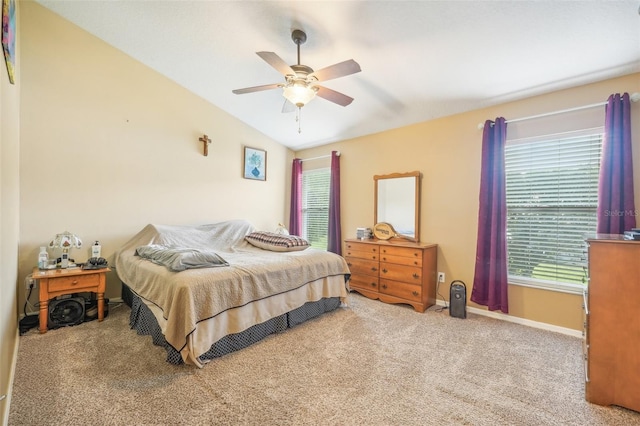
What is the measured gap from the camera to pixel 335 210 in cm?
452

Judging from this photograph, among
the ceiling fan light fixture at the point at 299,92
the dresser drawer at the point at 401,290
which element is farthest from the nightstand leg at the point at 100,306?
the dresser drawer at the point at 401,290

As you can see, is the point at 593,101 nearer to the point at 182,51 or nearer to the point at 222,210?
the point at 182,51

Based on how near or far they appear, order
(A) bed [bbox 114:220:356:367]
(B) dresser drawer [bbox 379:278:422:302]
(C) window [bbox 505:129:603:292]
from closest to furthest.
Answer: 1. (A) bed [bbox 114:220:356:367]
2. (C) window [bbox 505:129:603:292]
3. (B) dresser drawer [bbox 379:278:422:302]

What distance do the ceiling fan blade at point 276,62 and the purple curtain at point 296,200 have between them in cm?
289

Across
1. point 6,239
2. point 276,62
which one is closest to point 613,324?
point 276,62

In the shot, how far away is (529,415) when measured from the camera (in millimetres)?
1583

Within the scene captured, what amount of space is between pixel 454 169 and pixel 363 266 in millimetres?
1684

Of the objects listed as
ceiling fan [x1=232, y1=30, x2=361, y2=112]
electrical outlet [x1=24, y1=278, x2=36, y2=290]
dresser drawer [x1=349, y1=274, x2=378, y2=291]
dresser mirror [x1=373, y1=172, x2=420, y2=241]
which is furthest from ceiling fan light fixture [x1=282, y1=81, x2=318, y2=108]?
electrical outlet [x1=24, y1=278, x2=36, y2=290]

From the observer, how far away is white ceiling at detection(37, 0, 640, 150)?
2033 mm

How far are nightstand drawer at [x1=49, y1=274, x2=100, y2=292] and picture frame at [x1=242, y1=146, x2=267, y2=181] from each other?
247 centimetres

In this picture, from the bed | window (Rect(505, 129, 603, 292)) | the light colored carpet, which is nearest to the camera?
the light colored carpet

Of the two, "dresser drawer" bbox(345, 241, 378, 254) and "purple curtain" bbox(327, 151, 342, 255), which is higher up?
"purple curtain" bbox(327, 151, 342, 255)

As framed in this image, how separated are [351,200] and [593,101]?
2.89 metres

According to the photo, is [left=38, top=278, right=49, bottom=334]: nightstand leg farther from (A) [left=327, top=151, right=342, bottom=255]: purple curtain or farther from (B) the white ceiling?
(A) [left=327, top=151, right=342, bottom=255]: purple curtain
